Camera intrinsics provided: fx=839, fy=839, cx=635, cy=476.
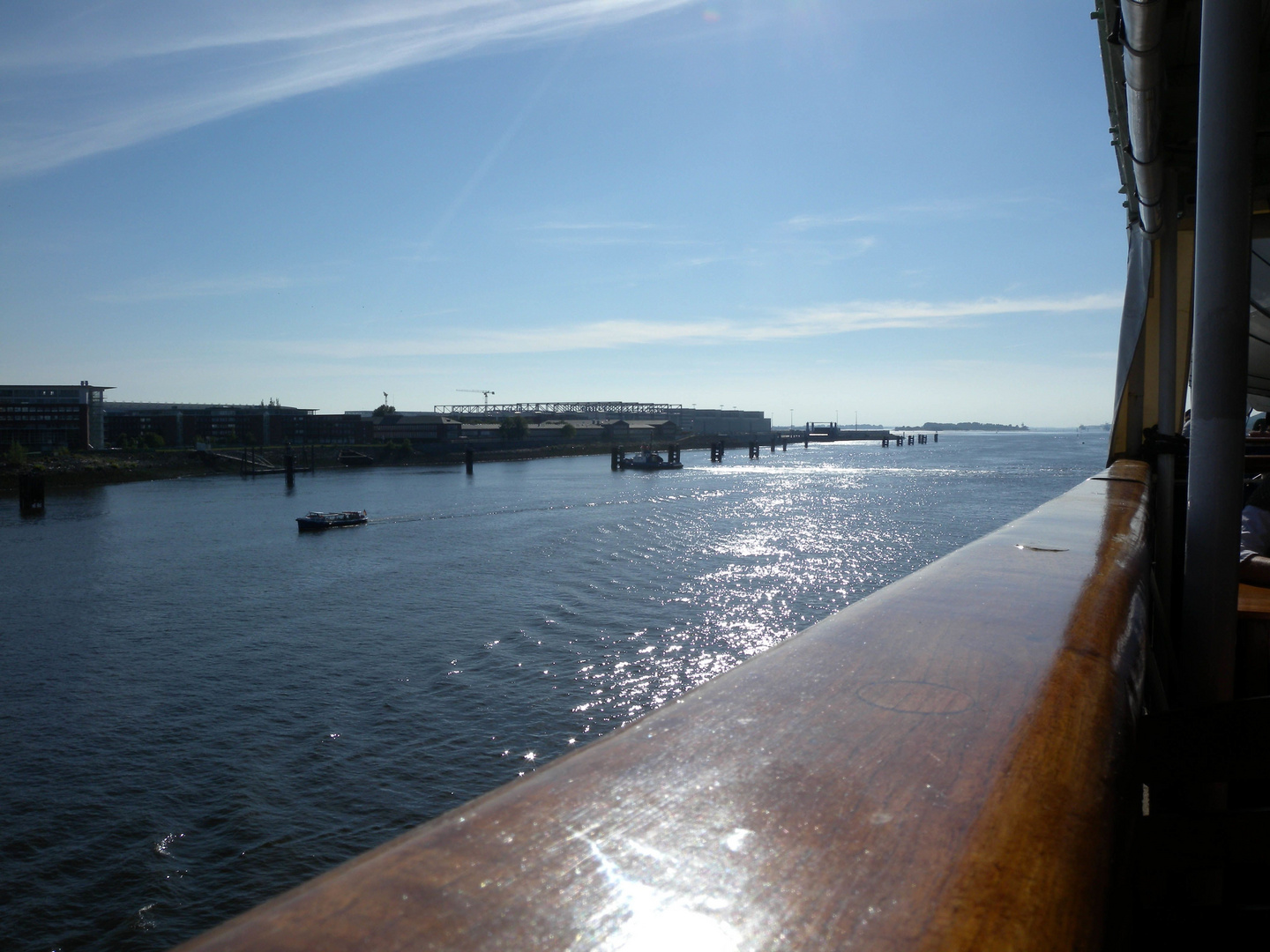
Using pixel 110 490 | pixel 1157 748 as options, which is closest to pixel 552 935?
pixel 1157 748

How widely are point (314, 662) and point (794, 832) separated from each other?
14831 millimetres

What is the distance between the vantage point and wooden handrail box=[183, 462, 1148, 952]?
34 cm

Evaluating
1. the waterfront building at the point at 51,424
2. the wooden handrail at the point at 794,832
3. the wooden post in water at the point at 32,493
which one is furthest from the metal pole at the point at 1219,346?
the waterfront building at the point at 51,424

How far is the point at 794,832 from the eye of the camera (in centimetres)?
42

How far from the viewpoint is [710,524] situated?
29.6 meters

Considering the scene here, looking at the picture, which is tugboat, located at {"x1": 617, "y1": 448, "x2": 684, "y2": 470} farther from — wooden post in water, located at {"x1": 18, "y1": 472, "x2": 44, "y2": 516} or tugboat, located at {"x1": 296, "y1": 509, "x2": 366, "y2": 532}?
wooden post in water, located at {"x1": 18, "y1": 472, "x2": 44, "y2": 516}

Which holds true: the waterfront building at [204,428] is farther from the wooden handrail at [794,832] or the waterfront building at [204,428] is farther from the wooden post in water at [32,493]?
the wooden handrail at [794,832]

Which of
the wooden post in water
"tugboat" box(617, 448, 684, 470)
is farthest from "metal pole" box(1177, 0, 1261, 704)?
"tugboat" box(617, 448, 684, 470)

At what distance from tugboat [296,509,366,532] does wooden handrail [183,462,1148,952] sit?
30.5 meters

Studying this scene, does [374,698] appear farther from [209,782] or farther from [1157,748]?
[1157,748]

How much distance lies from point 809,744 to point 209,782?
11162 millimetres

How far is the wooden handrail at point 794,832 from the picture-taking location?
0.34 meters

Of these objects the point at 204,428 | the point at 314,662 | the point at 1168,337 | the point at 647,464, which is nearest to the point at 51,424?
the point at 204,428

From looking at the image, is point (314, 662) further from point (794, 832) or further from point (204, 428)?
point (204, 428)
